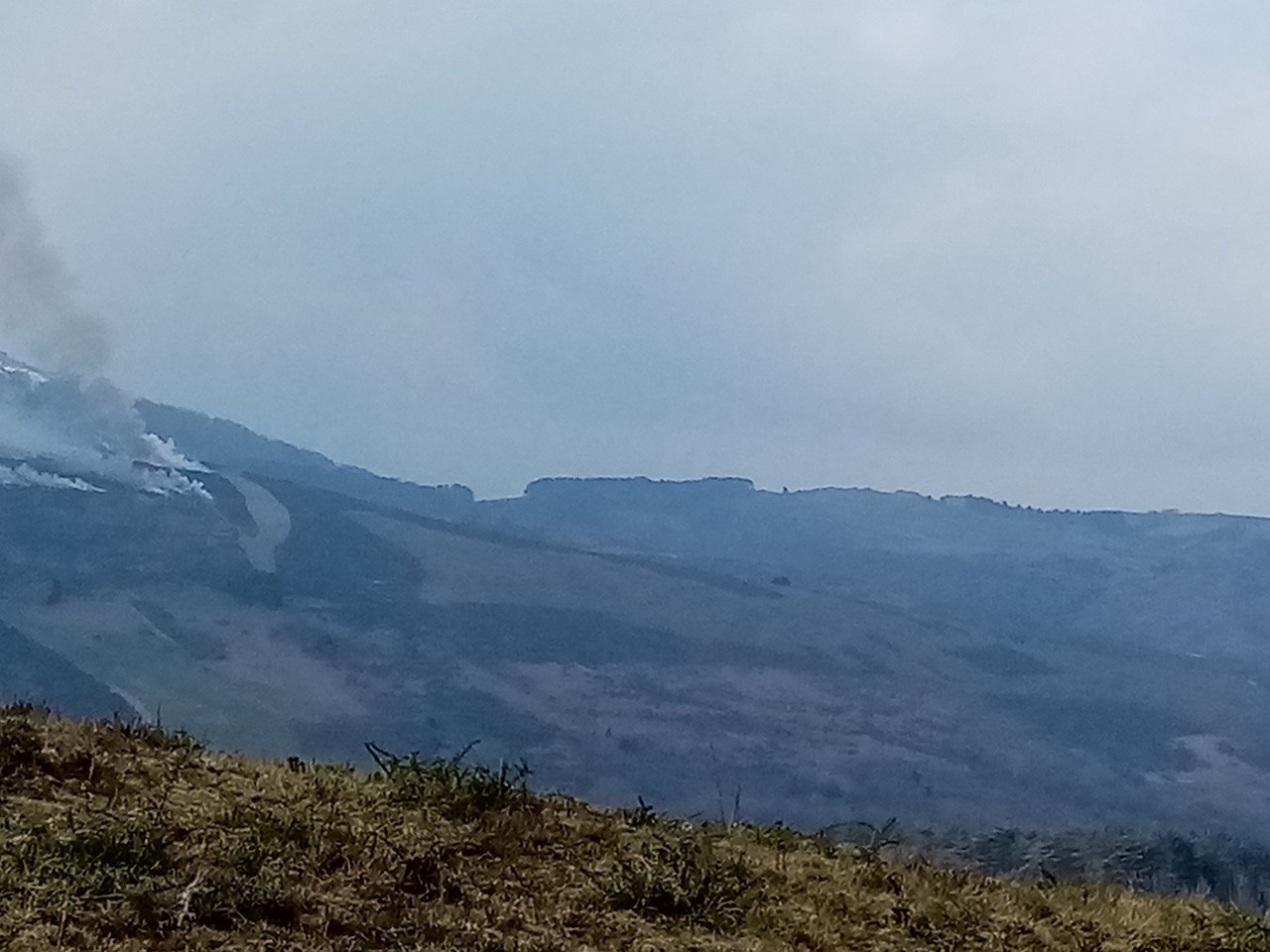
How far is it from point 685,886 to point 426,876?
1.18 metres

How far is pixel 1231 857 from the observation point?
126 feet

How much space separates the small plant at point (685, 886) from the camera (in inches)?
240

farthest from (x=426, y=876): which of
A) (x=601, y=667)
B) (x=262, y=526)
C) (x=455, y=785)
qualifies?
(x=262, y=526)

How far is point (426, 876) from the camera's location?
6.14 metres

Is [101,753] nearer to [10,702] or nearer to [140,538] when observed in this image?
[10,702]

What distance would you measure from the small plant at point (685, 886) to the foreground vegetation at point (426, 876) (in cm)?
1

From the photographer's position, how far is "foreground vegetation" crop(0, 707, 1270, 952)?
537 cm

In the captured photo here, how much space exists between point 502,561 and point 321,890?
122151 mm

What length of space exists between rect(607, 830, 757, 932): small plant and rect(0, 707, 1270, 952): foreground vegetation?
1cm

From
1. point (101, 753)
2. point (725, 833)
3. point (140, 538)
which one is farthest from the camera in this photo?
point (140, 538)

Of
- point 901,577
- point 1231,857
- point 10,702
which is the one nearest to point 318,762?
point 10,702

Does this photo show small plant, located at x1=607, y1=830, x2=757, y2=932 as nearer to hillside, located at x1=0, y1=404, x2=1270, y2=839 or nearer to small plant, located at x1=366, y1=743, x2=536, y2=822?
small plant, located at x1=366, y1=743, x2=536, y2=822

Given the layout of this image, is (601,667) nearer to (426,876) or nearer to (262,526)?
(262,526)

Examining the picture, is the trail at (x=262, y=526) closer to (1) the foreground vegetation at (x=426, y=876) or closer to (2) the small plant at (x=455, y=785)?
(2) the small plant at (x=455, y=785)
